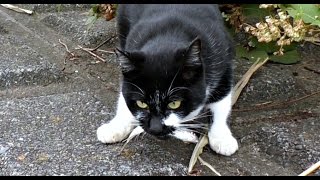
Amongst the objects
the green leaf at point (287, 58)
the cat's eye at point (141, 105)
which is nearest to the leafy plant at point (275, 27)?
the green leaf at point (287, 58)

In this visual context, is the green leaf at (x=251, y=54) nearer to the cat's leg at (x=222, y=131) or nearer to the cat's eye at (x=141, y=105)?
the cat's leg at (x=222, y=131)

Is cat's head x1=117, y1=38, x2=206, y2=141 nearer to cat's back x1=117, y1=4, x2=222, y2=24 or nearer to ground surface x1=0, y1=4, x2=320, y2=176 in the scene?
ground surface x1=0, y1=4, x2=320, y2=176

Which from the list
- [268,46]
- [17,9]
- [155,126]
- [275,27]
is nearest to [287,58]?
[268,46]

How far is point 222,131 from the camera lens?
1.65 meters

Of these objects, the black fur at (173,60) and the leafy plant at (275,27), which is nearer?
the black fur at (173,60)

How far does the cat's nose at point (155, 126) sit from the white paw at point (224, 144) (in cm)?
20

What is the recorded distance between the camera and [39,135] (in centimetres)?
162

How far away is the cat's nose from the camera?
4.84 feet

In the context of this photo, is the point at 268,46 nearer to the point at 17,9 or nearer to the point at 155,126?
the point at 155,126

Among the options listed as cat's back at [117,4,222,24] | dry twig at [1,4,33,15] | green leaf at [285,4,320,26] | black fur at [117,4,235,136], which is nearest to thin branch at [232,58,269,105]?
black fur at [117,4,235,136]

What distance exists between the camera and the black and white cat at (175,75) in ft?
4.74

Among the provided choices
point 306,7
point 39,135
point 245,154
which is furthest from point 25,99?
point 306,7

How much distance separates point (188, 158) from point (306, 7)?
0.58 meters

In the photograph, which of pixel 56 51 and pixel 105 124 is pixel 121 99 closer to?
pixel 105 124
